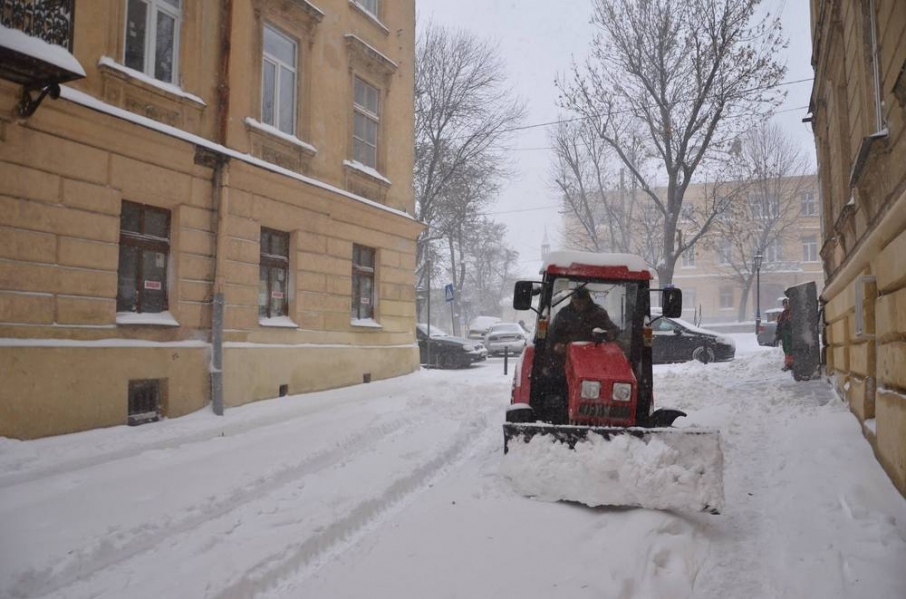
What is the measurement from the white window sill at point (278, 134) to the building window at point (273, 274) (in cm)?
159

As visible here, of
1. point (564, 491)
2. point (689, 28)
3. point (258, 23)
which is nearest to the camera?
point (564, 491)

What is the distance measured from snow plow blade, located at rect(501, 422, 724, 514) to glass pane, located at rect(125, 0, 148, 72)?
736 centimetres

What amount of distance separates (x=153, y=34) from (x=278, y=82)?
249 cm

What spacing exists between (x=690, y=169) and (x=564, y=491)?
1607 centimetres

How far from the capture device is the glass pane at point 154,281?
311 inches

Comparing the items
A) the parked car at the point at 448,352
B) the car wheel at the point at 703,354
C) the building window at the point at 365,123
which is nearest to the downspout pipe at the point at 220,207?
the building window at the point at 365,123

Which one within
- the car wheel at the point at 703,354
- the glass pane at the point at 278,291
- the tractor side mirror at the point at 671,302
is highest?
the glass pane at the point at 278,291

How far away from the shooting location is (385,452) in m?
6.46

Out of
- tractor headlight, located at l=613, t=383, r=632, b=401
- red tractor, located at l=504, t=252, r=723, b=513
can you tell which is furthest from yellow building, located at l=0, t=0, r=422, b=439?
tractor headlight, located at l=613, t=383, r=632, b=401

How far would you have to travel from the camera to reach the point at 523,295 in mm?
5246

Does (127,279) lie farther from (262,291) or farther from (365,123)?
(365,123)

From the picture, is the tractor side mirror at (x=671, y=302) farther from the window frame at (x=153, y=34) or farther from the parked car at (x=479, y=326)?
the parked car at (x=479, y=326)

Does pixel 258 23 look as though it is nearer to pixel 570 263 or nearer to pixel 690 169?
pixel 570 263

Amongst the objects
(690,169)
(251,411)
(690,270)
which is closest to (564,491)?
(251,411)
